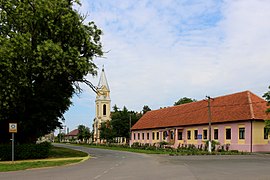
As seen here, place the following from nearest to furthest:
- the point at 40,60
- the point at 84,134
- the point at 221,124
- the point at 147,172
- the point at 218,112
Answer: the point at 147,172 < the point at 40,60 < the point at 221,124 < the point at 218,112 < the point at 84,134

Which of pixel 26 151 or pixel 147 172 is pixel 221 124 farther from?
pixel 147 172

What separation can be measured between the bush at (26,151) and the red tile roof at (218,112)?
84.4ft

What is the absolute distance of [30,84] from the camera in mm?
27812

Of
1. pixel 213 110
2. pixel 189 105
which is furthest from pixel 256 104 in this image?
pixel 189 105

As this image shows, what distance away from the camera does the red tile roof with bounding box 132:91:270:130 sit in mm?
46000

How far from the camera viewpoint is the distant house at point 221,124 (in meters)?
44.3

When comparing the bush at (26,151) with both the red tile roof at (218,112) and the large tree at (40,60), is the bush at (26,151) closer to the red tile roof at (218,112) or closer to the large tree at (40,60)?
the large tree at (40,60)

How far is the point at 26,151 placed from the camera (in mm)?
28516

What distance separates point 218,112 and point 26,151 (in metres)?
31.6

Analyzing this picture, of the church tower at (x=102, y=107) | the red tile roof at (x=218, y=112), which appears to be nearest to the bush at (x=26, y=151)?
the red tile roof at (x=218, y=112)

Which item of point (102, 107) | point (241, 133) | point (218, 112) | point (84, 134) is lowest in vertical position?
point (84, 134)

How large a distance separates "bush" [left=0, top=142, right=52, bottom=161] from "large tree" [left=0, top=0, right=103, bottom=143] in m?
1.61

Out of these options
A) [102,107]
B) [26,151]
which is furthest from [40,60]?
[102,107]

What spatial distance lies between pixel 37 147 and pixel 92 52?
29.7ft
